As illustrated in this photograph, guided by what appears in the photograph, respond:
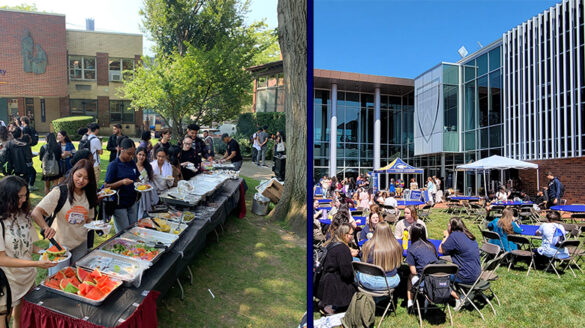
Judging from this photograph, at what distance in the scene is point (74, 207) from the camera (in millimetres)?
2359

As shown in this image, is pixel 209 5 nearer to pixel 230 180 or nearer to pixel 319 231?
pixel 230 180

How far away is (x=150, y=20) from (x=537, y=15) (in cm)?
269

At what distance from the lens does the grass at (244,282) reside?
2.88 meters

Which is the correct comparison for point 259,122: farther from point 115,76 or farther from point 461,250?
point 461,250

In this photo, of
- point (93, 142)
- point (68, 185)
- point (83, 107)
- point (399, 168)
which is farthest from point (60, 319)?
point (399, 168)

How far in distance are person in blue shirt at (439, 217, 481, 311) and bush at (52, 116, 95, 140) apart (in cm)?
256

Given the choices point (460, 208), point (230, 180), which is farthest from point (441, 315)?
point (230, 180)

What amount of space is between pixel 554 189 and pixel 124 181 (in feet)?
9.15

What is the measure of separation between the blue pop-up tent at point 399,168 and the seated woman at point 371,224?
0.23 metres

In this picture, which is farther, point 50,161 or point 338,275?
point 50,161

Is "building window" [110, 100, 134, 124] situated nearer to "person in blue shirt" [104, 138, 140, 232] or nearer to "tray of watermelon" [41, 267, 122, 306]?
"person in blue shirt" [104, 138, 140, 232]

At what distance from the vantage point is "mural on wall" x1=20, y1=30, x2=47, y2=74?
2428mm

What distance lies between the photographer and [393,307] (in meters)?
2.36

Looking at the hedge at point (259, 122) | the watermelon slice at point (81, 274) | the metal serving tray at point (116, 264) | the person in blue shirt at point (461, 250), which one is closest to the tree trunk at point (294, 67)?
the hedge at point (259, 122)
